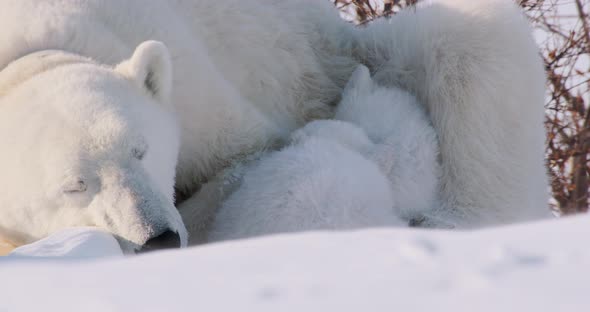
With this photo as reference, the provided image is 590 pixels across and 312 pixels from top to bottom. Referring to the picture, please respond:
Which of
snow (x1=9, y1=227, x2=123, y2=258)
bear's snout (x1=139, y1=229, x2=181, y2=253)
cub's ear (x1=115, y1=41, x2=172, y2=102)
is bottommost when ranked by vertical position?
bear's snout (x1=139, y1=229, x2=181, y2=253)

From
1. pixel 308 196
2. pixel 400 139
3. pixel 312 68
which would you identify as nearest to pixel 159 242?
pixel 308 196

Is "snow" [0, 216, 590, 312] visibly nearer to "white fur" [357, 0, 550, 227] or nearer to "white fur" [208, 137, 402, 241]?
"white fur" [208, 137, 402, 241]

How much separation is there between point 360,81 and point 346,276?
267 cm

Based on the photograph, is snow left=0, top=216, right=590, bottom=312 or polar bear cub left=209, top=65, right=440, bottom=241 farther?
polar bear cub left=209, top=65, right=440, bottom=241

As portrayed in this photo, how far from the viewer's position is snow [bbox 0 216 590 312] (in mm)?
960

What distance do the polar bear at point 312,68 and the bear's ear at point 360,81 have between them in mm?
211

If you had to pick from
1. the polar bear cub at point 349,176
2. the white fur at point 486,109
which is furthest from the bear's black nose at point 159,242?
the white fur at point 486,109

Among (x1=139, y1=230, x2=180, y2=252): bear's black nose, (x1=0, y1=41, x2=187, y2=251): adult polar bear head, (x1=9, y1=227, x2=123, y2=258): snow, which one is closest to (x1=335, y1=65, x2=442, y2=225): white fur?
(x1=0, y1=41, x2=187, y2=251): adult polar bear head

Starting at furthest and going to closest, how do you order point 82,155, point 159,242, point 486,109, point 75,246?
point 486,109, point 82,155, point 159,242, point 75,246

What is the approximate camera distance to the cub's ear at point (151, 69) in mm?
2689

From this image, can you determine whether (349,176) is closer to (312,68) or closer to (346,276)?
(312,68)

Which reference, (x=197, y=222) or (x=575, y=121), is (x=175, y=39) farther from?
(x=575, y=121)

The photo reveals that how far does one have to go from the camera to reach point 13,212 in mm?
2455

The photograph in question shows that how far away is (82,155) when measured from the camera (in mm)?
2344
